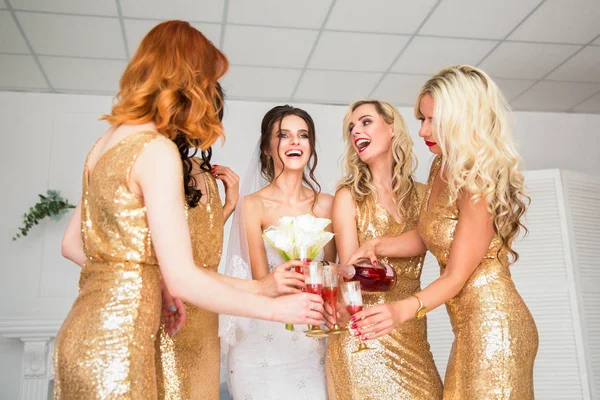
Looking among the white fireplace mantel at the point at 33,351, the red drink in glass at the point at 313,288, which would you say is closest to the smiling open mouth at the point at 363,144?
the red drink in glass at the point at 313,288

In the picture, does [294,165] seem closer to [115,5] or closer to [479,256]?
[479,256]

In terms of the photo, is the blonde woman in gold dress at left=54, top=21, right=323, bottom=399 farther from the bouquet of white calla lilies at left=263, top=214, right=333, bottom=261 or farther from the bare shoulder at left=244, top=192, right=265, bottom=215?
the bare shoulder at left=244, top=192, right=265, bottom=215

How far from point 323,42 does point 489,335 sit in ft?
10.8

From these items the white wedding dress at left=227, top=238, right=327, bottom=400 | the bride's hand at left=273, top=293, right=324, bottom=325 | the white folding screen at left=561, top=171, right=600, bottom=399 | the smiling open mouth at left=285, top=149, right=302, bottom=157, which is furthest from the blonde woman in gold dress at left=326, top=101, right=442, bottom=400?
the white folding screen at left=561, top=171, right=600, bottom=399

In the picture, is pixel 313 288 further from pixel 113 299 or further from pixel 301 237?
pixel 113 299

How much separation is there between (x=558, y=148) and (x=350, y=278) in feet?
17.3

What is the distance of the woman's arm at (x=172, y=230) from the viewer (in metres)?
1.54

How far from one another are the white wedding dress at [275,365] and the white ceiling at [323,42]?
2487mm

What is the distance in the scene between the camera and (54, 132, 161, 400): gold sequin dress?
1.47 m

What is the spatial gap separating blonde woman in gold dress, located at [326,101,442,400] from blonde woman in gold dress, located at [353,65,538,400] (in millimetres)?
329

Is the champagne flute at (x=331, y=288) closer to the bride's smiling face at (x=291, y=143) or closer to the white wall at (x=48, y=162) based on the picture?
the bride's smiling face at (x=291, y=143)

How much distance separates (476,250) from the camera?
214 cm

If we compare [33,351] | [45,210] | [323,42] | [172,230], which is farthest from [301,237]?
[45,210]

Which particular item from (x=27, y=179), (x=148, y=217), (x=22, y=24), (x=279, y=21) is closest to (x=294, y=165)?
(x=148, y=217)
